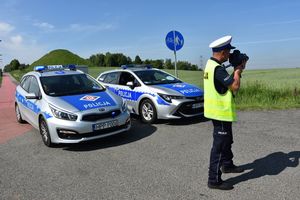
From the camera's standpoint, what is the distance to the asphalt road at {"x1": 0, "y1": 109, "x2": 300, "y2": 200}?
4.25m

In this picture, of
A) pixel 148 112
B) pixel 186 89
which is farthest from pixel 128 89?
pixel 186 89

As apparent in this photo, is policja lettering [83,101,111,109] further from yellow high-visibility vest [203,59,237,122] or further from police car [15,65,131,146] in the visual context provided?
yellow high-visibility vest [203,59,237,122]

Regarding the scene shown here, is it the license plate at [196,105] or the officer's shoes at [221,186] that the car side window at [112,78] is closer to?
the license plate at [196,105]

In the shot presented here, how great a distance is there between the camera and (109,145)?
679 cm

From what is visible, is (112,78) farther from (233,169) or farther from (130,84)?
(233,169)

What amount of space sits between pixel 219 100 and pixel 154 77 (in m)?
5.51

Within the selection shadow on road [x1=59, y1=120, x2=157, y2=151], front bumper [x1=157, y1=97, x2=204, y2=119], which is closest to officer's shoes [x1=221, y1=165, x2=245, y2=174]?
shadow on road [x1=59, y1=120, x2=157, y2=151]

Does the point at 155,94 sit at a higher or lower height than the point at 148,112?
higher

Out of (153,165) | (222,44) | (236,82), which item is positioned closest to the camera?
(236,82)

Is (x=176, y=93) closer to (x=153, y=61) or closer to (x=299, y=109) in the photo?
(x=299, y=109)

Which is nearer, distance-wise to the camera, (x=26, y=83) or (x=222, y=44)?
(x=222, y=44)

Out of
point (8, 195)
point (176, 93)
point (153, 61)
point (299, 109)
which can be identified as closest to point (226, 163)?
point (8, 195)

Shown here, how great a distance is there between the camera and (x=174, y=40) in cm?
1180

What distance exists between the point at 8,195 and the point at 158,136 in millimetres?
3545
